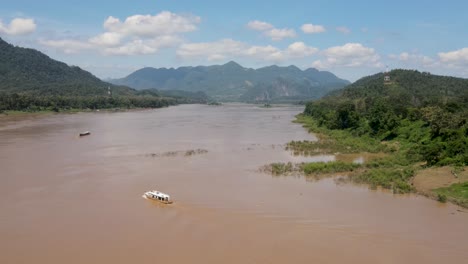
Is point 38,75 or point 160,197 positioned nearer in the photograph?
point 160,197

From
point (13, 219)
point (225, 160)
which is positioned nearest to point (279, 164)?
point (225, 160)

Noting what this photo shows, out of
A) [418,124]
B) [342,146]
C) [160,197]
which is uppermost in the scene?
[418,124]

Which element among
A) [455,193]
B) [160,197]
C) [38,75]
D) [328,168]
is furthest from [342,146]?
[38,75]

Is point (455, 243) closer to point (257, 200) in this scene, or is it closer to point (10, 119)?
point (257, 200)

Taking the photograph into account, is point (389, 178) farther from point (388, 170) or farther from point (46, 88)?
point (46, 88)

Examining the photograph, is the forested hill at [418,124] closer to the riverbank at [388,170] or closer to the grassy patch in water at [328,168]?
the riverbank at [388,170]

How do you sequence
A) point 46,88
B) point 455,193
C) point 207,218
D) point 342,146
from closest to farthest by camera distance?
point 207,218
point 455,193
point 342,146
point 46,88
